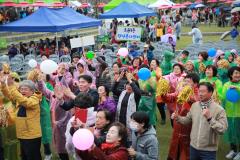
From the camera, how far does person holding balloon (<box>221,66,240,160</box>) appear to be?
224 inches

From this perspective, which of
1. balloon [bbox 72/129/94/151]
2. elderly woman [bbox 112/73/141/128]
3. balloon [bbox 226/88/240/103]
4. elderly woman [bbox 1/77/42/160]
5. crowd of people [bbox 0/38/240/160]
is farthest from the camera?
elderly woman [bbox 112/73/141/128]

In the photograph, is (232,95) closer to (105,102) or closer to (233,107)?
(233,107)

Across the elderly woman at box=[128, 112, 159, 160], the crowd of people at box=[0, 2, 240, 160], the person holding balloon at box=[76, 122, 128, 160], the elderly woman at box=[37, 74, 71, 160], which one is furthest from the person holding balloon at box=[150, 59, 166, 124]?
the person holding balloon at box=[76, 122, 128, 160]

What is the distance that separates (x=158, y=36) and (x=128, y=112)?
16805 millimetres

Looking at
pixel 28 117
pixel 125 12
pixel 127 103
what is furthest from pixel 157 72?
pixel 125 12

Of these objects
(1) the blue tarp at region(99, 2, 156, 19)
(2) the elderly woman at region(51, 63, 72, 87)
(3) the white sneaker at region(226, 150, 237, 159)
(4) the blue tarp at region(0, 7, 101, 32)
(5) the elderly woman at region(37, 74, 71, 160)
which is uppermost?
(1) the blue tarp at region(99, 2, 156, 19)

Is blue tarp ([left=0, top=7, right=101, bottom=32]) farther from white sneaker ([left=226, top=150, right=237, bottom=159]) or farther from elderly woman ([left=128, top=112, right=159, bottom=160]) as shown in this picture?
elderly woman ([left=128, top=112, right=159, bottom=160])

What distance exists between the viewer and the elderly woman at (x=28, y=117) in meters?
5.06

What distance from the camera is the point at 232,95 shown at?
18.6ft

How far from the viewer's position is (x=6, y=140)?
19.7 ft

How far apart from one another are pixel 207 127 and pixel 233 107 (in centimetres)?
184

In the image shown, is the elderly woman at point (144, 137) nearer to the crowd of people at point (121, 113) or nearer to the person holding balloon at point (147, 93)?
the crowd of people at point (121, 113)

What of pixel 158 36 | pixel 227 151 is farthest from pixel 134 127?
pixel 158 36

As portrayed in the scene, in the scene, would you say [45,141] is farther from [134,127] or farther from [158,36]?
[158,36]
